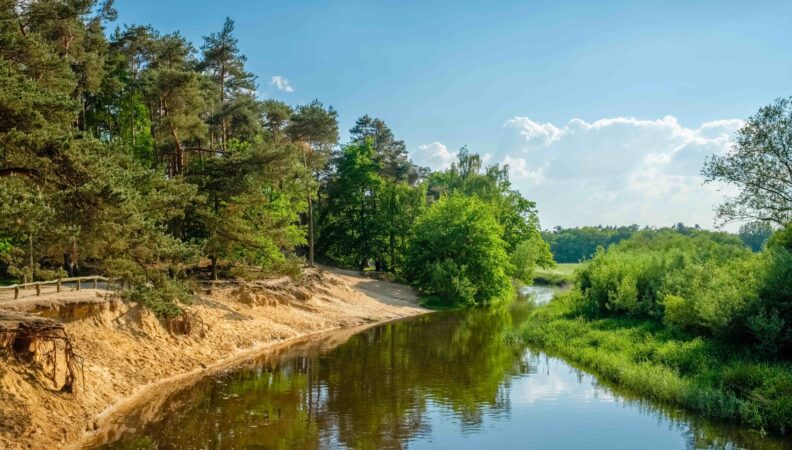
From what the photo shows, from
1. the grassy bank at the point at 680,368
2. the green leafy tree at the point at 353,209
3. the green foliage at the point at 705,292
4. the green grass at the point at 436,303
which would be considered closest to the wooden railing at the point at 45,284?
the grassy bank at the point at 680,368

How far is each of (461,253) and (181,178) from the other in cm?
3913

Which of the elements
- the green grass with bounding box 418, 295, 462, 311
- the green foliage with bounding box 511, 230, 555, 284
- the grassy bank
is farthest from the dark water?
the green foliage with bounding box 511, 230, 555, 284

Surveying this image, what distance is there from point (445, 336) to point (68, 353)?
2669 cm

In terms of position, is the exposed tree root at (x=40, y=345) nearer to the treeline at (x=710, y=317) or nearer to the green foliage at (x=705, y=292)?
the treeline at (x=710, y=317)

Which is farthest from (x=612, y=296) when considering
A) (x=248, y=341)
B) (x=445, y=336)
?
(x=248, y=341)

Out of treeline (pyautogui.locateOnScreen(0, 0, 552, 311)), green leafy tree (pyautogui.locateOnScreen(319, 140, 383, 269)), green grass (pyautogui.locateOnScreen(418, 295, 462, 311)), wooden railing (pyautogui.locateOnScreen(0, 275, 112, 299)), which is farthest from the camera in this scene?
green leafy tree (pyautogui.locateOnScreen(319, 140, 383, 269))

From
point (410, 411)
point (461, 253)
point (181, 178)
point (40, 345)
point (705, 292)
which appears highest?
point (181, 178)

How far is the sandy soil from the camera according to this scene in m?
18.5

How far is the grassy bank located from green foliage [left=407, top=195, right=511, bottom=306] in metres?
26.0

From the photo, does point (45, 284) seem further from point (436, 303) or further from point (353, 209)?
point (353, 209)

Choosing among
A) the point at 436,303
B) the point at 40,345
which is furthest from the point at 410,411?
the point at 436,303

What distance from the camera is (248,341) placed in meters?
36.0

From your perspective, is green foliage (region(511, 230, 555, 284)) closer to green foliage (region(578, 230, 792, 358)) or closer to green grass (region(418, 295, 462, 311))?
green grass (region(418, 295, 462, 311))

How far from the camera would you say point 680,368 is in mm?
26188
